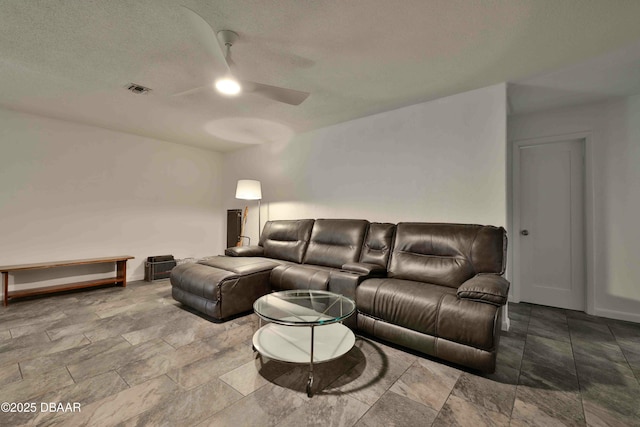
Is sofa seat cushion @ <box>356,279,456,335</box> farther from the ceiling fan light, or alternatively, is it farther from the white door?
the white door

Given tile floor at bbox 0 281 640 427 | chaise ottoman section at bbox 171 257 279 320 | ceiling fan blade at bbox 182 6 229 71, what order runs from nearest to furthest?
tile floor at bbox 0 281 640 427 < ceiling fan blade at bbox 182 6 229 71 < chaise ottoman section at bbox 171 257 279 320

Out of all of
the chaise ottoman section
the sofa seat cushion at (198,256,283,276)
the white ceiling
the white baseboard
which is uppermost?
the white ceiling

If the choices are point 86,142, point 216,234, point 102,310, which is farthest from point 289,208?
point 86,142

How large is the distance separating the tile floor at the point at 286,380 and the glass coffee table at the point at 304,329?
0.43 feet

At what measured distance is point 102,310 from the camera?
287 centimetres

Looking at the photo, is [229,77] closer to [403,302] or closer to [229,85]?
[229,85]

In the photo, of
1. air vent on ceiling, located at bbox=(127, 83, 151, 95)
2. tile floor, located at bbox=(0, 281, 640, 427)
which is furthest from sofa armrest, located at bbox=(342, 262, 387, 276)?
air vent on ceiling, located at bbox=(127, 83, 151, 95)

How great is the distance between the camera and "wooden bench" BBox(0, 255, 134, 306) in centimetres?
305

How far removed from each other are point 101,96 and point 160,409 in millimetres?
3196

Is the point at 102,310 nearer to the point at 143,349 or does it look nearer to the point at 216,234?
the point at 143,349

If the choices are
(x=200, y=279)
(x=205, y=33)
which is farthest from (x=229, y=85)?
(x=200, y=279)

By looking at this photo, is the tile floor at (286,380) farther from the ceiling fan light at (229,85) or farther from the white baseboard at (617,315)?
the ceiling fan light at (229,85)

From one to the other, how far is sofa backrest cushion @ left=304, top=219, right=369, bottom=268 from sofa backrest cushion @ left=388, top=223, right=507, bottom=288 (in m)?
0.45

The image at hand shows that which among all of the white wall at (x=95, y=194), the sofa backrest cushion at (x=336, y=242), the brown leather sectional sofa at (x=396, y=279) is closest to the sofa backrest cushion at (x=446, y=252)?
the brown leather sectional sofa at (x=396, y=279)
